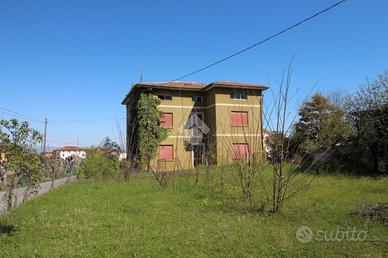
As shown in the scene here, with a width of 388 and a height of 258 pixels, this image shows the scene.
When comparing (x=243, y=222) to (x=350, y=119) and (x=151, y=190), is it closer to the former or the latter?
(x=151, y=190)

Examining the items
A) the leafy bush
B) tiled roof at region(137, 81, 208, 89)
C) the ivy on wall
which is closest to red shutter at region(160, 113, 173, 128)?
the ivy on wall

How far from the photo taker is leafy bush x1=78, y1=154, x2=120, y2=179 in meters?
20.3

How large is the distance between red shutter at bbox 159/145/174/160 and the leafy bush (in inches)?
228

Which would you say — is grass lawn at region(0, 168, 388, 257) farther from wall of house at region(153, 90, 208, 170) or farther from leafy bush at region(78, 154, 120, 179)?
wall of house at region(153, 90, 208, 170)

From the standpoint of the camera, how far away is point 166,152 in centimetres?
2738

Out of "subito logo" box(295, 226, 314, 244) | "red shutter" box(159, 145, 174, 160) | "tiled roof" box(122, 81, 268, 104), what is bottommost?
"subito logo" box(295, 226, 314, 244)

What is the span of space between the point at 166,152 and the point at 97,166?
7740 mm

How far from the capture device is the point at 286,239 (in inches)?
210

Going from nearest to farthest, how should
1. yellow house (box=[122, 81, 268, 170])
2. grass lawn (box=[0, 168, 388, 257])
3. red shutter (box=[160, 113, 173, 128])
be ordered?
1. grass lawn (box=[0, 168, 388, 257])
2. yellow house (box=[122, 81, 268, 170])
3. red shutter (box=[160, 113, 173, 128])

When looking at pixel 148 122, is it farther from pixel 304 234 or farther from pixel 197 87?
pixel 304 234

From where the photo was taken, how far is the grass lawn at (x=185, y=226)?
4883mm

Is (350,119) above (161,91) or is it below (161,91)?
below

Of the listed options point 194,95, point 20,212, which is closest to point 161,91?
point 194,95

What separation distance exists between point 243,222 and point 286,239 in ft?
4.16
